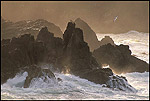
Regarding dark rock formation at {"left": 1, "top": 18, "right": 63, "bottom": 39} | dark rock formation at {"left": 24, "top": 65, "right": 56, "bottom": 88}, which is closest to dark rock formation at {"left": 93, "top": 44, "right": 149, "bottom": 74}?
dark rock formation at {"left": 24, "top": 65, "right": 56, "bottom": 88}

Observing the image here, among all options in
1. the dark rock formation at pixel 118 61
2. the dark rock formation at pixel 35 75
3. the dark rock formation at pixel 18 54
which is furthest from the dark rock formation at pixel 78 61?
the dark rock formation at pixel 118 61

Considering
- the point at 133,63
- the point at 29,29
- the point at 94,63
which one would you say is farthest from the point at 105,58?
the point at 29,29

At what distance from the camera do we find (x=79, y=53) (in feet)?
161

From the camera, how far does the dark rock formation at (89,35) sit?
111 meters

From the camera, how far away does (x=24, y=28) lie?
118m

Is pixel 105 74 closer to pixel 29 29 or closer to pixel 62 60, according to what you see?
pixel 62 60

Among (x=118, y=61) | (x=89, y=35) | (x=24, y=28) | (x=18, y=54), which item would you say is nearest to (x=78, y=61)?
(x=18, y=54)

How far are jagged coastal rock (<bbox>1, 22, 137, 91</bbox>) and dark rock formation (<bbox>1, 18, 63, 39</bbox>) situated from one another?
52.4 meters

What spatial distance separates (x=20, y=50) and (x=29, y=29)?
7269 centimetres

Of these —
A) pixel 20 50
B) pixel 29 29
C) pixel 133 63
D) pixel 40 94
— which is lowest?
pixel 40 94

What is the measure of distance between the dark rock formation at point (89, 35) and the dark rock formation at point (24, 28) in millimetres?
10782

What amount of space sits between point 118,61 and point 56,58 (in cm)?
1907

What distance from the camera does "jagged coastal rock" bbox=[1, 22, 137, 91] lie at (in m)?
37.9

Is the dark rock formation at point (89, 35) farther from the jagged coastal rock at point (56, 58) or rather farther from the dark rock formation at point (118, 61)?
the jagged coastal rock at point (56, 58)
